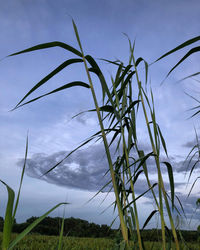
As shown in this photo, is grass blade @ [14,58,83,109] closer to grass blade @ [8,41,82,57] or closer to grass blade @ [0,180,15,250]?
grass blade @ [8,41,82,57]

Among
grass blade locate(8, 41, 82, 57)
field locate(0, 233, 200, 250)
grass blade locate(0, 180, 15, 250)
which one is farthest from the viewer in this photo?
field locate(0, 233, 200, 250)

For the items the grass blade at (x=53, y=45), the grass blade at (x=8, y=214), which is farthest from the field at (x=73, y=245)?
the grass blade at (x=53, y=45)

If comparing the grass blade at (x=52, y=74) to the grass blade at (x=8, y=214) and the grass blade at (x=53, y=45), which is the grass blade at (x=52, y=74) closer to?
the grass blade at (x=53, y=45)

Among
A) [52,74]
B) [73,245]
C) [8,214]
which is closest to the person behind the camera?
[8,214]

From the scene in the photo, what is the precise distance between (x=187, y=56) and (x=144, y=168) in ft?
2.25

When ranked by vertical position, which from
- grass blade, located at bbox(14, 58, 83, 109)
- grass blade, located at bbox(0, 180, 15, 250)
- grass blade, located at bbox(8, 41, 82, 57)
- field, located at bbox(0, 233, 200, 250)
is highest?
grass blade, located at bbox(8, 41, 82, 57)

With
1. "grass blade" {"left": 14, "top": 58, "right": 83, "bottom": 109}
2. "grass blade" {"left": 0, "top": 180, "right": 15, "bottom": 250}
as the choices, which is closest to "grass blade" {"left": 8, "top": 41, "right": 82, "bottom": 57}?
"grass blade" {"left": 14, "top": 58, "right": 83, "bottom": 109}

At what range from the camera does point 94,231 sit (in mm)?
6031

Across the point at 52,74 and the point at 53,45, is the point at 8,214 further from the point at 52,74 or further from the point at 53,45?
the point at 53,45

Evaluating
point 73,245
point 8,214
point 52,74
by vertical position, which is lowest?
point 73,245

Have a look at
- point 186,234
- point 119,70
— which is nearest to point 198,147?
point 119,70

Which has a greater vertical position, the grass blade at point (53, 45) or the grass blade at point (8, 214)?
the grass blade at point (53, 45)

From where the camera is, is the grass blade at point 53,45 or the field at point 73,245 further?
the field at point 73,245

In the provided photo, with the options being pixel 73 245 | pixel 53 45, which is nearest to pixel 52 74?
pixel 53 45
